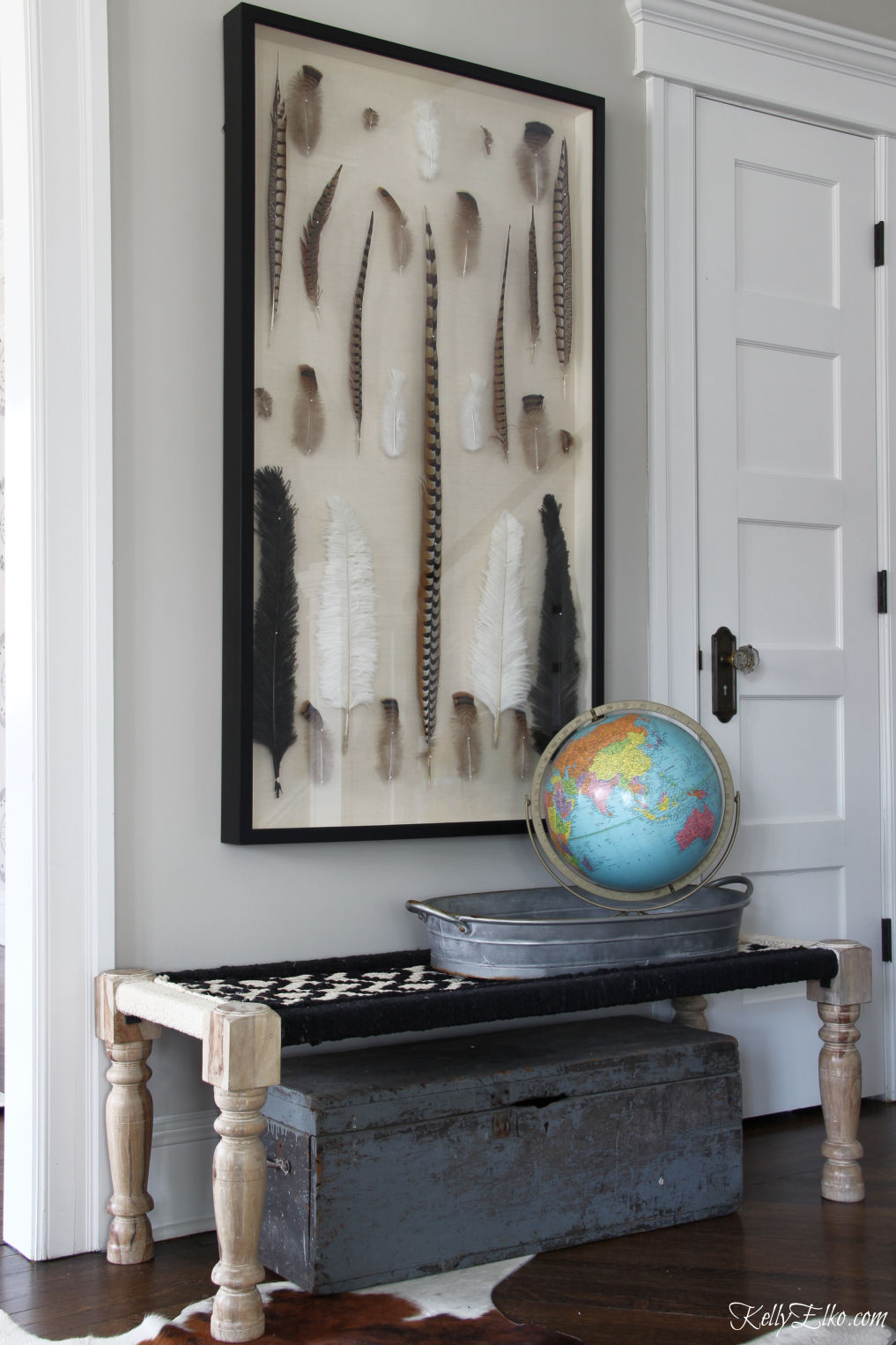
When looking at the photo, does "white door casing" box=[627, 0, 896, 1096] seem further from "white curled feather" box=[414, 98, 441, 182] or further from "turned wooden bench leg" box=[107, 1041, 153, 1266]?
"turned wooden bench leg" box=[107, 1041, 153, 1266]

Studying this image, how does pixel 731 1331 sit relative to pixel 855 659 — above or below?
below

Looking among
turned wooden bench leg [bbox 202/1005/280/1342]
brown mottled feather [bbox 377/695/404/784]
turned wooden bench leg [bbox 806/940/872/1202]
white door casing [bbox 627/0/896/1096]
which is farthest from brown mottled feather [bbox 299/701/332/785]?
turned wooden bench leg [bbox 806/940/872/1202]

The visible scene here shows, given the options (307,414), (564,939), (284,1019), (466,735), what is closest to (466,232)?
(307,414)

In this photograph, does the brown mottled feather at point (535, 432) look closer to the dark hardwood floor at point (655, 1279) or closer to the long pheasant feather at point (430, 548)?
the long pheasant feather at point (430, 548)

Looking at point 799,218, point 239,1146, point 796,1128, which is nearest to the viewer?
point 239,1146

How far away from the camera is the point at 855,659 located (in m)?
3.51

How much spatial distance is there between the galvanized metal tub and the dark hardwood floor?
50 centimetres

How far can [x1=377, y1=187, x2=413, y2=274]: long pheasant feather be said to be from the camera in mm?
2826

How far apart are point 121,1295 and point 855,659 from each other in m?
2.29

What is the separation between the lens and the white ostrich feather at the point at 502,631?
2906 mm

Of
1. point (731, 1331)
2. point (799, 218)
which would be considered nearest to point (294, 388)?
point (799, 218)

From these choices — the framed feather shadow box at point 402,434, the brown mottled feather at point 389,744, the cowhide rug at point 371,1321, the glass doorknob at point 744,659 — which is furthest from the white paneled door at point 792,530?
the cowhide rug at point 371,1321

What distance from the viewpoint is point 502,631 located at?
9.61 feet

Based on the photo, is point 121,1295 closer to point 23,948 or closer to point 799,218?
point 23,948
